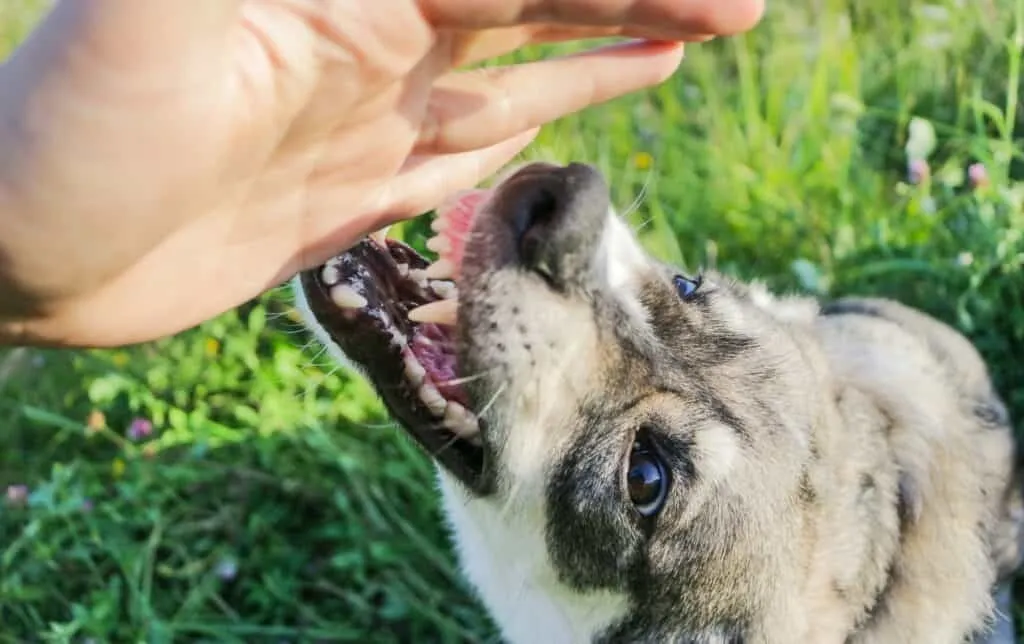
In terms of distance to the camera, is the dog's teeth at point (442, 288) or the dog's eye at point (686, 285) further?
the dog's eye at point (686, 285)

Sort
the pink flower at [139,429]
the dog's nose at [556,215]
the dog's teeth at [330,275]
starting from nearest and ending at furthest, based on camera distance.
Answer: the dog's nose at [556,215] → the dog's teeth at [330,275] → the pink flower at [139,429]

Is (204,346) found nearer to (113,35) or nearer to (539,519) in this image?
(539,519)

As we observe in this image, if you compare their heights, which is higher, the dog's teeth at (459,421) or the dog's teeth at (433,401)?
the dog's teeth at (433,401)

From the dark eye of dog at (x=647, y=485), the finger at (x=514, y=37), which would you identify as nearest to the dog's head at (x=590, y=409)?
the dark eye of dog at (x=647, y=485)

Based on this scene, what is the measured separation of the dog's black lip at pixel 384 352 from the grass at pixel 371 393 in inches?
30.6

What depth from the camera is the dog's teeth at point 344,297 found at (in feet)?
8.82

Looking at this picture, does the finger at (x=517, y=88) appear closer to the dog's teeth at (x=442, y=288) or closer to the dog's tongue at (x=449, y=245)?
the dog's tongue at (x=449, y=245)

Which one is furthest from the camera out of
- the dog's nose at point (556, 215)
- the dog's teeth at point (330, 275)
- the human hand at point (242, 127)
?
the dog's teeth at point (330, 275)

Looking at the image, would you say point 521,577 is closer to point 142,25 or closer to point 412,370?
point 412,370

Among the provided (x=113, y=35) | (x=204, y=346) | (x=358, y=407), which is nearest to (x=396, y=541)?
(x=358, y=407)

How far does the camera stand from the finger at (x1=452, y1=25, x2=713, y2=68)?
2.49 m

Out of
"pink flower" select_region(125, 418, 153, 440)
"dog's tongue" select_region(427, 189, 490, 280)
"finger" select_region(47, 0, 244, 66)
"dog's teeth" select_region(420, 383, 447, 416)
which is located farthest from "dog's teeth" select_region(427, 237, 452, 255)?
"pink flower" select_region(125, 418, 153, 440)

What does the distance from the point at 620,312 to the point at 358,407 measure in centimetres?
196

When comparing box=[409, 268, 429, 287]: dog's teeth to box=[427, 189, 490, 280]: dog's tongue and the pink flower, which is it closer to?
box=[427, 189, 490, 280]: dog's tongue
